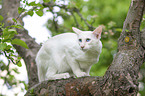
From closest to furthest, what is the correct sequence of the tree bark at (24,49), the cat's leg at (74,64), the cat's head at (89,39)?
the cat's head at (89,39) < the cat's leg at (74,64) < the tree bark at (24,49)

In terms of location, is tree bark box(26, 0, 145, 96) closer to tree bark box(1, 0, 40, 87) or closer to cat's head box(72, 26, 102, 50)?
cat's head box(72, 26, 102, 50)

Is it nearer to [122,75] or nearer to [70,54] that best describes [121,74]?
[122,75]

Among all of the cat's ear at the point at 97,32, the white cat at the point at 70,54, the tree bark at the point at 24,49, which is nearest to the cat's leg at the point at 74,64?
the white cat at the point at 70,54

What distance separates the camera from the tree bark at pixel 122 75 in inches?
69.3

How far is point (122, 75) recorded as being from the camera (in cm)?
177

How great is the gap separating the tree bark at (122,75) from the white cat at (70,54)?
0.73 feet

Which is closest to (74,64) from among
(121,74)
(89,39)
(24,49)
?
(89,39)

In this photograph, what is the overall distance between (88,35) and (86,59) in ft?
0.99

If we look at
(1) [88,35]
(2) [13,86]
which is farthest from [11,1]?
(1) [88,35]

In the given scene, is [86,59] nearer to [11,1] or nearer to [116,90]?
[116,90]

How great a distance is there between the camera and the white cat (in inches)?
92.3

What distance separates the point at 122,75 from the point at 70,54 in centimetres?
90

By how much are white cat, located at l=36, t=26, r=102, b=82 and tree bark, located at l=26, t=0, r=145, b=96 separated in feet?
0.73

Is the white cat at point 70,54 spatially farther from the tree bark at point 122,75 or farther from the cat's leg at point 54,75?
the tree bark at point 122,75
